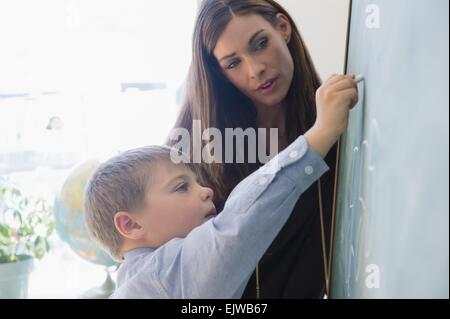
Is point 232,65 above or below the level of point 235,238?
above

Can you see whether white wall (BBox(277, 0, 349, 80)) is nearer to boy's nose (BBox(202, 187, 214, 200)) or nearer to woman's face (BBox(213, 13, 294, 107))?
woman's face (BBox(213, 13, 294, 107))

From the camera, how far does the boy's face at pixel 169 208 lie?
891mm

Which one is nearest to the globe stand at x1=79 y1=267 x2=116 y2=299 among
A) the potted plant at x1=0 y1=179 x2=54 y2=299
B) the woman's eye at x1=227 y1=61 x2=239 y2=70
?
the potted plant at x1=0 y1=179 x2=54 y2=299

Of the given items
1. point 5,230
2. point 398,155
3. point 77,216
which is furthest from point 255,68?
point 5,230

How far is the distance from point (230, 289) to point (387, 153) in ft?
1.09

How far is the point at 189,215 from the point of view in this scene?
0.90 metres

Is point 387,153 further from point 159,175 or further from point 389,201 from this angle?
point 159,175

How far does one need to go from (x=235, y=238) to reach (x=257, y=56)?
1.20ft

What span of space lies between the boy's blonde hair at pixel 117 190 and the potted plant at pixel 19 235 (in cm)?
68

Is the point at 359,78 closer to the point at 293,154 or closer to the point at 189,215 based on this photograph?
the point at 293,154

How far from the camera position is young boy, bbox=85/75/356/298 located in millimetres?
729

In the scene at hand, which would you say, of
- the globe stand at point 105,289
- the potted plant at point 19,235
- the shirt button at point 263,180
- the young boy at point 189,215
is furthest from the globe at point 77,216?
the shirt button at point 263,180

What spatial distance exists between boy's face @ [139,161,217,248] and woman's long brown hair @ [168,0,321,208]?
98mm

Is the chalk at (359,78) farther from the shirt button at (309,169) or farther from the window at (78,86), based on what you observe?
the window at (78,86)
